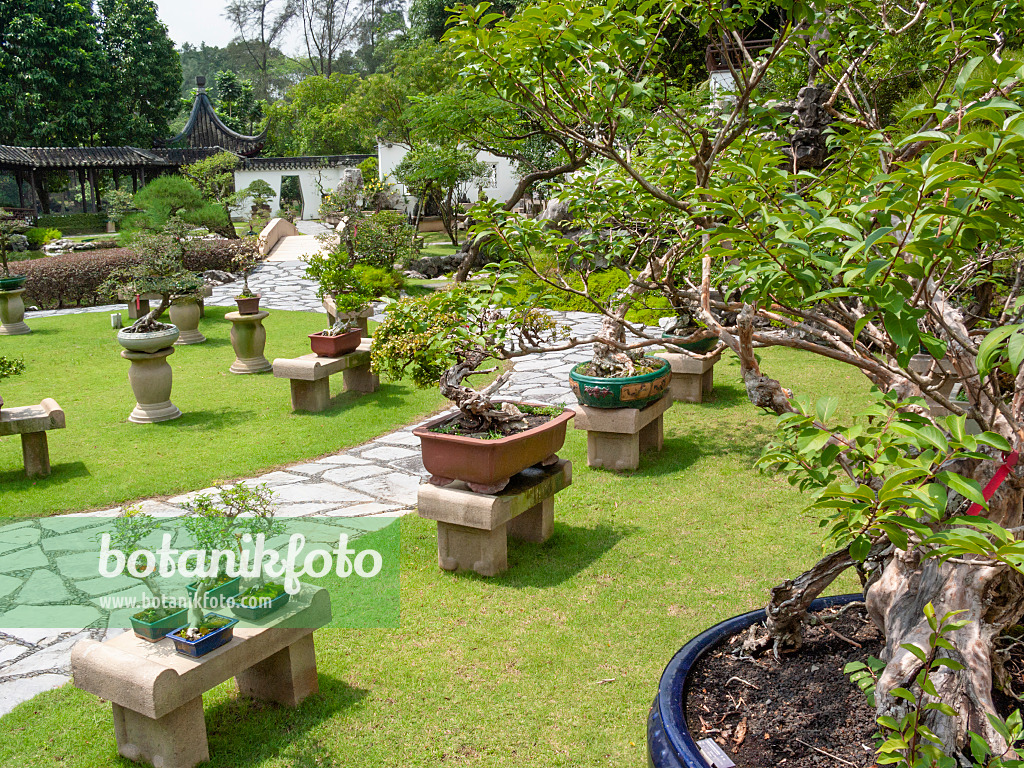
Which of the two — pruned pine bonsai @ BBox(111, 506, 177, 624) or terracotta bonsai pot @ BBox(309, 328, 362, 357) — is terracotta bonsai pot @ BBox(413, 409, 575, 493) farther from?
terracotta bonsai pot @ BBox(309, 328, 362, 357)

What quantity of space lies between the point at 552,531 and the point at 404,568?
99cm

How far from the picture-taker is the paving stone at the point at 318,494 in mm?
6012

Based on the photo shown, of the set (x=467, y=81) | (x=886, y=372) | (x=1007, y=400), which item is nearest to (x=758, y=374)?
(x=886, y=372)

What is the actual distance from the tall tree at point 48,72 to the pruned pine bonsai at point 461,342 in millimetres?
33344

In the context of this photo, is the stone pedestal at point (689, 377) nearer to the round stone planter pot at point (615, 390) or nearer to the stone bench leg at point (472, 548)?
the round stone planter pot at point (615, 390)

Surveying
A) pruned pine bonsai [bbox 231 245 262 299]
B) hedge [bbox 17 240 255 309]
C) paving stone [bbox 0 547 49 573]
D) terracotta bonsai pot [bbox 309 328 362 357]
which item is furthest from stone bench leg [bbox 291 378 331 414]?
hedge [bbox 17 240 255 309]

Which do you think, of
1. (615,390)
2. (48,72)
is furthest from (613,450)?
(48,72)

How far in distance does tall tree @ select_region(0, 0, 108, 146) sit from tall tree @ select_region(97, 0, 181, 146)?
39.7 inches

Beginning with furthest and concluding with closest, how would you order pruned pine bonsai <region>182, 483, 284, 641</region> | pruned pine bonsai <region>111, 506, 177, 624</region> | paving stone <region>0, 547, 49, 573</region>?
paving stone <region>0, 547, 49, 573</region>, pruned pine bonsai <region>182, 483, 284, 641</region>, pruned pine bonsai <region>111, 506, 177, 624</region>

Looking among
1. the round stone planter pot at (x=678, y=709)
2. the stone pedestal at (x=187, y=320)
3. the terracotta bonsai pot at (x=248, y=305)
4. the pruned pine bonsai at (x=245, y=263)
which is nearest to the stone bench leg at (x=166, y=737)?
the round stone planter pot at (x=678, y=709)

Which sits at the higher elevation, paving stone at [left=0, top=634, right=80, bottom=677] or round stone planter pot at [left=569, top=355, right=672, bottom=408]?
round stone planter pot at [left=569, top=355, right=672, bottom=408]

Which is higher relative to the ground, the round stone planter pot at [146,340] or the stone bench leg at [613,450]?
the round stone planter pot at [146,340]

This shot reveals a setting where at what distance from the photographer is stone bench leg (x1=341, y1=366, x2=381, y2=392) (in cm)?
927

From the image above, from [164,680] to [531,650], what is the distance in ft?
5.54
